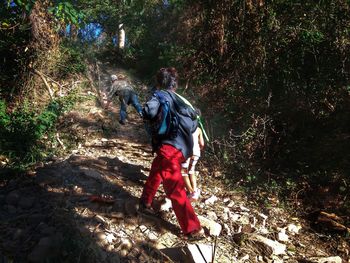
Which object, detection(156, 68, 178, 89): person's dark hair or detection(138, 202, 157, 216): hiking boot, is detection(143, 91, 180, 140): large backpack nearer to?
detection(156, 68, 178, 89): person's dark hair

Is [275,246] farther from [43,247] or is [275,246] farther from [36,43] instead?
[36,43]

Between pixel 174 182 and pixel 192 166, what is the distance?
2.94 feet

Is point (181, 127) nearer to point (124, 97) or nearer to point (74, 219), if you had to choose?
point (74, 219)

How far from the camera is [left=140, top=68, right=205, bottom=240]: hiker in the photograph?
3.82 metres

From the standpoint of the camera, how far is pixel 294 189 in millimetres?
5852

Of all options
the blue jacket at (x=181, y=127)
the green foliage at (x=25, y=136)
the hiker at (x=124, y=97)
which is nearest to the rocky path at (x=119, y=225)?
the green foliage at (x=25, y=136)

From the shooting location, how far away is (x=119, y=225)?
401cm

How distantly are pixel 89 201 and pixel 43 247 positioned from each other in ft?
3.20

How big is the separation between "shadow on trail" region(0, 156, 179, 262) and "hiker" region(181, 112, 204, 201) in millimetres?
682

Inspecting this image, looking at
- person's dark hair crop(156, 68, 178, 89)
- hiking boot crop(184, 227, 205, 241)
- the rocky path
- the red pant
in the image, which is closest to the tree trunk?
the rocky path

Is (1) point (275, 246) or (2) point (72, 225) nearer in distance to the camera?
(2) point (72, 225)

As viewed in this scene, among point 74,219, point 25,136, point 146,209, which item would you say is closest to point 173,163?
point 146,209

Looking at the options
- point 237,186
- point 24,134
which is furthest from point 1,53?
point 237,186

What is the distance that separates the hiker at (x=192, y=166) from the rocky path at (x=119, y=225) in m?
0.25
